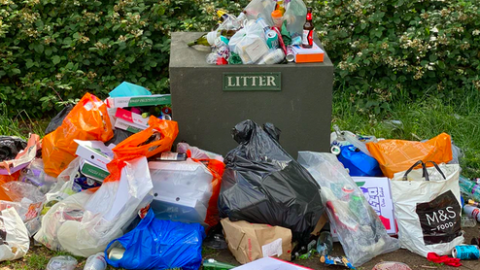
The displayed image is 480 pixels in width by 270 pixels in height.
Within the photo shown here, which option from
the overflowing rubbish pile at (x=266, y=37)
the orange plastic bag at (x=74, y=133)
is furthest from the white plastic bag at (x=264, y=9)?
the orange plastic bag at (x=74, y=133)

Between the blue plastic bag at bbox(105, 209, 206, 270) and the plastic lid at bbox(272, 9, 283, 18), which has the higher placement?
the plastic lid at bbox(272, 9, 283, 18)

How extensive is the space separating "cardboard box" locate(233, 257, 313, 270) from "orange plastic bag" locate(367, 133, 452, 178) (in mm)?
1205

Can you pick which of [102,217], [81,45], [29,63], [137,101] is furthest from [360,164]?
[29,63]

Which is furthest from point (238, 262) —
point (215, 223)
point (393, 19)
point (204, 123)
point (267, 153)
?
point (393, 19)

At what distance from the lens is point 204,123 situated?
14.1ft

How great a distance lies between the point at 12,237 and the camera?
12.5 feet

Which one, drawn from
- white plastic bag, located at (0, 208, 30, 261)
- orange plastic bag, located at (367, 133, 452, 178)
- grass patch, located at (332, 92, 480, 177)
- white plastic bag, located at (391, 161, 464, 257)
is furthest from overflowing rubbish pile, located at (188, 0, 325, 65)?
white plastic bag, located at (0, 208, 30, 261)

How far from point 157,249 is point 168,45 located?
2.62 metres

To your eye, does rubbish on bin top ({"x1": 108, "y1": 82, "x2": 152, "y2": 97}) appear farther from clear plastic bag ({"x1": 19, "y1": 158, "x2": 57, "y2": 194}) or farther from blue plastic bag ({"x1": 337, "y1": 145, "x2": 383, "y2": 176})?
blue plastic bag ({"x1": 337, "y1": 145, "x2": 383, "y2": 176})

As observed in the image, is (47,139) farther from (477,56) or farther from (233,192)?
(477,56)

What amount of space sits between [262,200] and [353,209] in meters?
0.60

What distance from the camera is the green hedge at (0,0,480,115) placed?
5527mm

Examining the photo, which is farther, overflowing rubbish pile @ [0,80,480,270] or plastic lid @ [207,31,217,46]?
plastic lid @ [207,31,217,46]

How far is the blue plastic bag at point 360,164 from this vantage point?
4.42 metres
